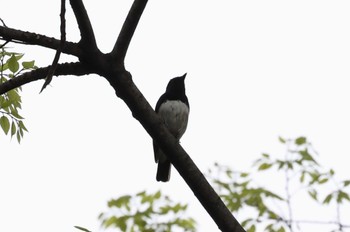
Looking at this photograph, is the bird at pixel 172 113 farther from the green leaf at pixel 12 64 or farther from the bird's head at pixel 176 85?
the green leaf at pixel 12 64

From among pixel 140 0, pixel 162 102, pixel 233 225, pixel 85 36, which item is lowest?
pixel 233 225

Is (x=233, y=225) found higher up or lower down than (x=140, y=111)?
lower down

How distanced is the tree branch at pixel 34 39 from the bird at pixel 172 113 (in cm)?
359

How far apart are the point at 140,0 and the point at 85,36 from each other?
38 centimetres

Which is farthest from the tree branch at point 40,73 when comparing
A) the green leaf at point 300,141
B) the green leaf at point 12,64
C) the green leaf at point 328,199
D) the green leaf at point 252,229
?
the green leaf at point 300,141

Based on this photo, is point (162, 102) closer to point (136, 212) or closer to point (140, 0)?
point (136, 212)

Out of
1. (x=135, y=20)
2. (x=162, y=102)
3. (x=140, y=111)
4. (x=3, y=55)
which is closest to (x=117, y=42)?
(x=135, y=20)

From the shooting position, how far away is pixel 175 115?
6.64 m

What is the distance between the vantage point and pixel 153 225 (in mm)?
5574

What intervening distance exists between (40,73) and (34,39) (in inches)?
7.4

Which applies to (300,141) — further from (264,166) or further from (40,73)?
(40,73)

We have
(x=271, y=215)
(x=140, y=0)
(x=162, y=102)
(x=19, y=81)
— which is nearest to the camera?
(x=19, y=81)

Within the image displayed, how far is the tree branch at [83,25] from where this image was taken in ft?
9.12

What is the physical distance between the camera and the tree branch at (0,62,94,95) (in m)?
2.75
